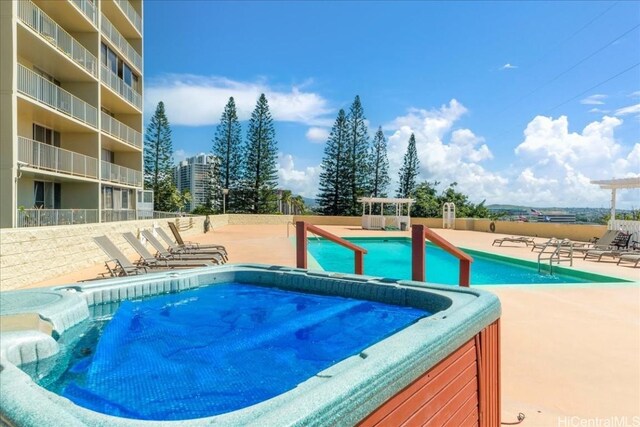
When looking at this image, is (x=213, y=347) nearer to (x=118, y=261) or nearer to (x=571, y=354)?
(x=571, y=354)

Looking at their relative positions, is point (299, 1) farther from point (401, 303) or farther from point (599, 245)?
point (401, 303)

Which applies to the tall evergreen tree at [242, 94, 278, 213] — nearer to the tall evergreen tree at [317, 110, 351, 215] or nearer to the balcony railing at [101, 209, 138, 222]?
the tall evergreen tree at [317, 110, 351, 215]

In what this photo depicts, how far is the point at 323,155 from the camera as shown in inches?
1231

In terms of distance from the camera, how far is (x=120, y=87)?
16.1 m

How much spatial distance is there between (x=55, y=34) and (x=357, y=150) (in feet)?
71.8

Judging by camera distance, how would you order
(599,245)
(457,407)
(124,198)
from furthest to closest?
(124,198), (599,245), (457,407)

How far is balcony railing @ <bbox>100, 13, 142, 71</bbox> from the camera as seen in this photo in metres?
14.8

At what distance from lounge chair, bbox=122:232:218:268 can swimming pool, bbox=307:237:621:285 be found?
10.5 feet

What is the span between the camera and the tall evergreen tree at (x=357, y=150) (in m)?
30.7

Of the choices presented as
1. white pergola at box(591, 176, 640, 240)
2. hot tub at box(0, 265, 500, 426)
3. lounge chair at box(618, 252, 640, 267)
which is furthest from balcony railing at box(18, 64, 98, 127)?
white pergola at box(591, 176, 640, 240)

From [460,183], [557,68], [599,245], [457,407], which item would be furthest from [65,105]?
[460,183]

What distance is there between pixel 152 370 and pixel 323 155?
28810 millimetres

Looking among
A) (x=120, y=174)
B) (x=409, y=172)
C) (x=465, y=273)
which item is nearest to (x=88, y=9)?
(x=120, y=174)

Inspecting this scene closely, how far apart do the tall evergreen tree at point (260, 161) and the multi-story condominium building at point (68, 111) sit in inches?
462
